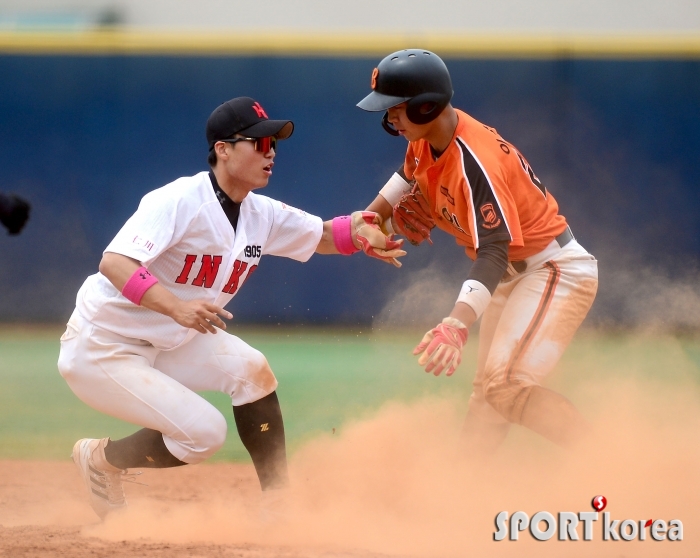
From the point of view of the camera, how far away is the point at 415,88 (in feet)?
11.6

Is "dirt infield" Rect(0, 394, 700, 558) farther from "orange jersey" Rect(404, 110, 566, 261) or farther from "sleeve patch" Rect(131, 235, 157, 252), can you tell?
"sleeve patch" Rect(131, 235, 157, 252)

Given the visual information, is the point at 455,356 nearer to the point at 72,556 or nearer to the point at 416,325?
the point at 72,556

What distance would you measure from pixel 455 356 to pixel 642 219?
488 centimetres

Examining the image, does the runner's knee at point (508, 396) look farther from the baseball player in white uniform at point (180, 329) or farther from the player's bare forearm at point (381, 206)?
the player's bare forearm at point (381, 206)

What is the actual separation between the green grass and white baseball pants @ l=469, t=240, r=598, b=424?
140cm

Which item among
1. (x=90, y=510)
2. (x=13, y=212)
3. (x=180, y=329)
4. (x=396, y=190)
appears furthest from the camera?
(x=396, y=190)

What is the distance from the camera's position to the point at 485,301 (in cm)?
329

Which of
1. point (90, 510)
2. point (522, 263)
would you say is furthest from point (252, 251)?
point (90, 510)

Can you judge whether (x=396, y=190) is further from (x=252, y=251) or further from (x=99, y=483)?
(x=99, y=483)

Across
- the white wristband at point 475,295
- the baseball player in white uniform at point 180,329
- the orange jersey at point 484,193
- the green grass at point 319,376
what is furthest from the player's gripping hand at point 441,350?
the green grass at point 319,376

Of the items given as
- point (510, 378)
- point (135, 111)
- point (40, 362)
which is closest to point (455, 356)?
point (510, 378)

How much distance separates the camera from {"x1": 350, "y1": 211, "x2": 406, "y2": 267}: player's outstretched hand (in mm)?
3988

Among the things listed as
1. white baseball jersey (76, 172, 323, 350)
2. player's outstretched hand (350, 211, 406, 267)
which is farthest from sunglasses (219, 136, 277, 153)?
player's outstretched hand (350, 211, 406, 267)

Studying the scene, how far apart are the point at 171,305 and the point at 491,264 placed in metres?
1.29
